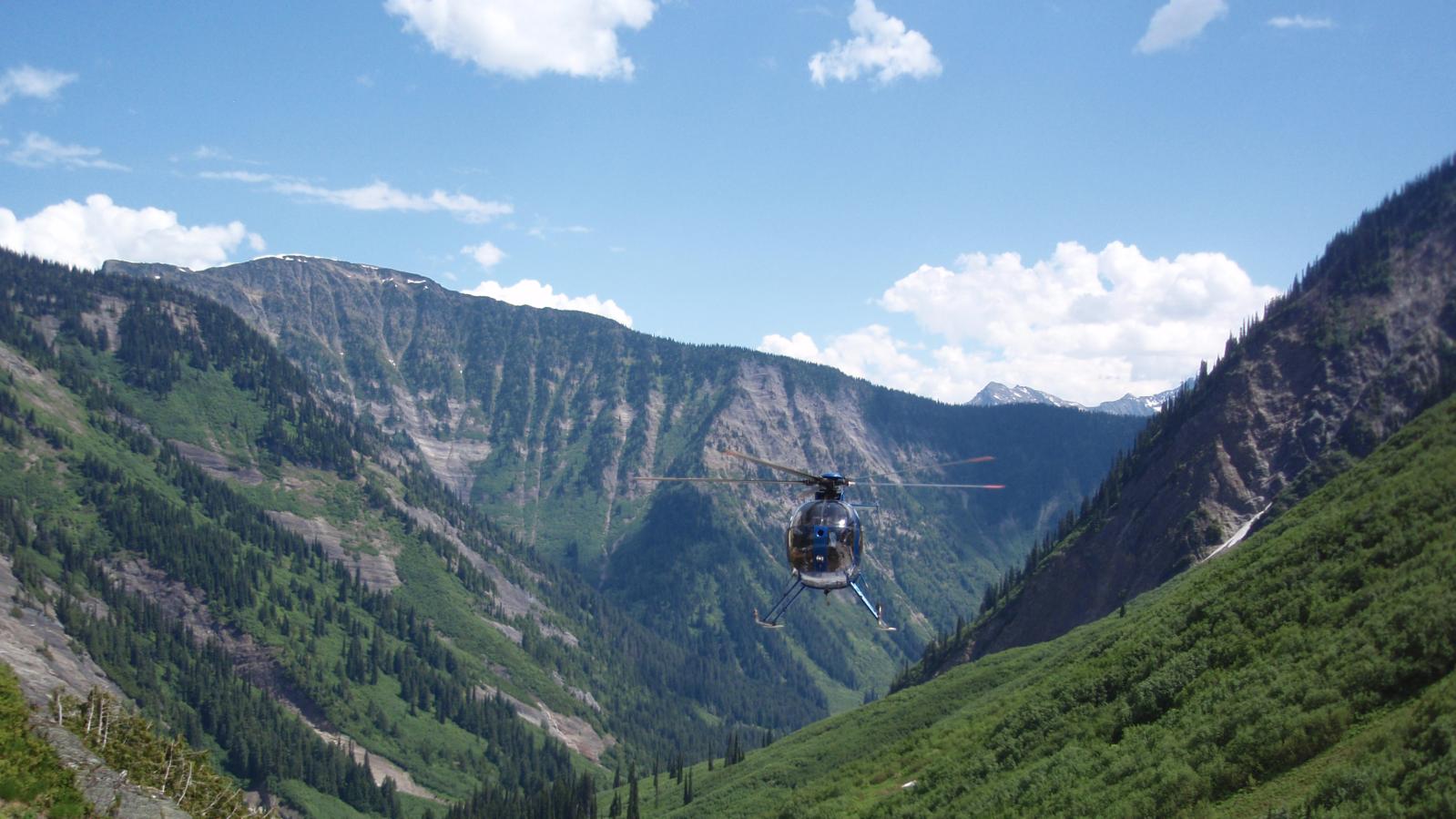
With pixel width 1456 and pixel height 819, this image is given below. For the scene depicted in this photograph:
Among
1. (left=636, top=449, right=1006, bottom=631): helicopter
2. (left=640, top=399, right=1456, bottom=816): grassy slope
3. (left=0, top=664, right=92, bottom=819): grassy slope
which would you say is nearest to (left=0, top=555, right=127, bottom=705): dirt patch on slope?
(left=0, top=664, right=92, bottom=819): grassy slope

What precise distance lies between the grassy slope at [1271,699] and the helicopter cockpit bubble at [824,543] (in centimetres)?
1821

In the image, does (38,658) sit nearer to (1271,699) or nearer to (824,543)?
(824,543)

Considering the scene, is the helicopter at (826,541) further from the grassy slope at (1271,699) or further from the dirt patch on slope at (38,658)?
the dirt patch on slope at (38,658)

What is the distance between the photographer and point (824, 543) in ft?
184

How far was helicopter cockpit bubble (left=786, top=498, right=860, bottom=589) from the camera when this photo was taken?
2205 inches

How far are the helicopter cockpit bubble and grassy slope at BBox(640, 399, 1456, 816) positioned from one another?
18.2 metres

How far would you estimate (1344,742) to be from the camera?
45.5 m

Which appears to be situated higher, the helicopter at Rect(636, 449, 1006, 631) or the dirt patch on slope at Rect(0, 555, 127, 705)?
the helicopter at Rect(636, 449, 1006, 631)

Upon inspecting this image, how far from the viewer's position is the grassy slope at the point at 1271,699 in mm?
43219

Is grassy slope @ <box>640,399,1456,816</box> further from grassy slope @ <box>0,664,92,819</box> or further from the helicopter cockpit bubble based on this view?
grassy slope @ <box>0,664,92,819</box>

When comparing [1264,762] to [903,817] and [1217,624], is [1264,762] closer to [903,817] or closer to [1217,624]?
[1217,624]

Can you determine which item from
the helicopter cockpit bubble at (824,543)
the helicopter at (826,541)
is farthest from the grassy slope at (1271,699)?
the helicopter cockpit bubble at (824,543)

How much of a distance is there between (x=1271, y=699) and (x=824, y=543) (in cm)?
2388

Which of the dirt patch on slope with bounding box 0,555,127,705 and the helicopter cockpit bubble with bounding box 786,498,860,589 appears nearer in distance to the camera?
the helicopter cockpit bubble with bounding box 786,498,860,589
